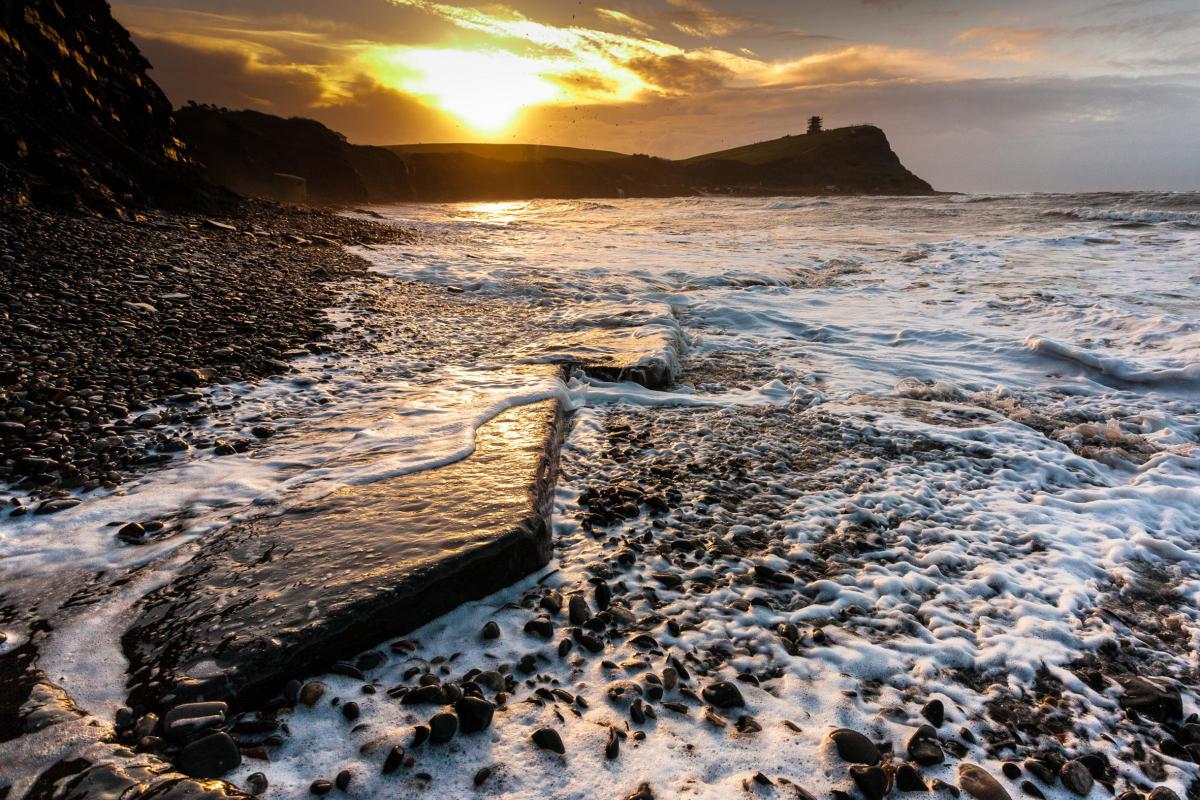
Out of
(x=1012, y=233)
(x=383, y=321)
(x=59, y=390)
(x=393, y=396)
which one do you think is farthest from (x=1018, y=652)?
(x=1012, y=233)

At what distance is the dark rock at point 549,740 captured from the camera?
79.9 inches

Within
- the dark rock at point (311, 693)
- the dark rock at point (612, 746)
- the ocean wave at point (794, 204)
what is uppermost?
the ocean wave at point (794, 204)

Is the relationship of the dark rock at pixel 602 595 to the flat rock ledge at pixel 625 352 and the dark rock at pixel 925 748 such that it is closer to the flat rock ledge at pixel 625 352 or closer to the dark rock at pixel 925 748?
→ the dark rock at pixel 925 748

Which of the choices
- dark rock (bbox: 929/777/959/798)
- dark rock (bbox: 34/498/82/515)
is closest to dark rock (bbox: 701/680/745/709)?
dark rock (bbox: 929/777/959/798)

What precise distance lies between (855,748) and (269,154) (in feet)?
153

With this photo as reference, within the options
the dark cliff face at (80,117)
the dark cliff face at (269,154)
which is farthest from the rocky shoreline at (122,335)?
the dark cliff face at (269,154)

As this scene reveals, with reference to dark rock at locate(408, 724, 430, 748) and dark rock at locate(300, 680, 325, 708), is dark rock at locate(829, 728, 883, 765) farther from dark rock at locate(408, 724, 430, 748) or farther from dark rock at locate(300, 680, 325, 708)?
dark rock at locate(300, 680, 325, 708)

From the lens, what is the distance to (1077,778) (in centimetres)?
201

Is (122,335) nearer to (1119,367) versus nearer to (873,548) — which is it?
(873,548)

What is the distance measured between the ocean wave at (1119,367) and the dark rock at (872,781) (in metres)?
6.37

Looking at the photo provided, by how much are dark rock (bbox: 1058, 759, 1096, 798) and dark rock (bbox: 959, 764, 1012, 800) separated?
0.79 ft

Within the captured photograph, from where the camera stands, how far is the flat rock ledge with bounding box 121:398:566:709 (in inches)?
85.2

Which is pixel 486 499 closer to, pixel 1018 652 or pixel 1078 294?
pixel 1018 652

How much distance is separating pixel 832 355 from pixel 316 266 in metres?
8.42
